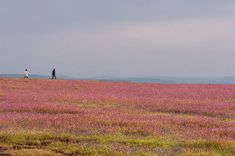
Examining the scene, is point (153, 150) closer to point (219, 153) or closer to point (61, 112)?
point (219, 153)

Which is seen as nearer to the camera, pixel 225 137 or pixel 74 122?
pixel 225 137

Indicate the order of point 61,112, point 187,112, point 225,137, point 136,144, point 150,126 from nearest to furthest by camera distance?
point 136,144 → point 225,137 → point 150,126 → point 61,112 → point 187,112

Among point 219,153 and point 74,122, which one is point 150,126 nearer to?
point 74,122

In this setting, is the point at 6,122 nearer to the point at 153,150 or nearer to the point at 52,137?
the point at 52,137

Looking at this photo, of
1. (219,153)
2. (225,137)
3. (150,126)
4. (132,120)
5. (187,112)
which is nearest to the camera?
(219,153)

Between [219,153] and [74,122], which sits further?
[74,122]

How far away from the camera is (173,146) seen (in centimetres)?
1578

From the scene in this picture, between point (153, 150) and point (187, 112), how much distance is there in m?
14.5

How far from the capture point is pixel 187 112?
29.2m

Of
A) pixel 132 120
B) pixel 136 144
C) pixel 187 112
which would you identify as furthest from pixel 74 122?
pixel 187 112

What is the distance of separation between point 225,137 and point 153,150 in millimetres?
3522

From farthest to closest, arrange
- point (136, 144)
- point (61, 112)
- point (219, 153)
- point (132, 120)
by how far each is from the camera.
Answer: point (61, 112), point (132, 120), point (136, 144), point (219, 153)

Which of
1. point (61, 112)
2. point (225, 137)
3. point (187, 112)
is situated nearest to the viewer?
point (225, 137)

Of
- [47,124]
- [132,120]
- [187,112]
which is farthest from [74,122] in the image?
[187,112]
